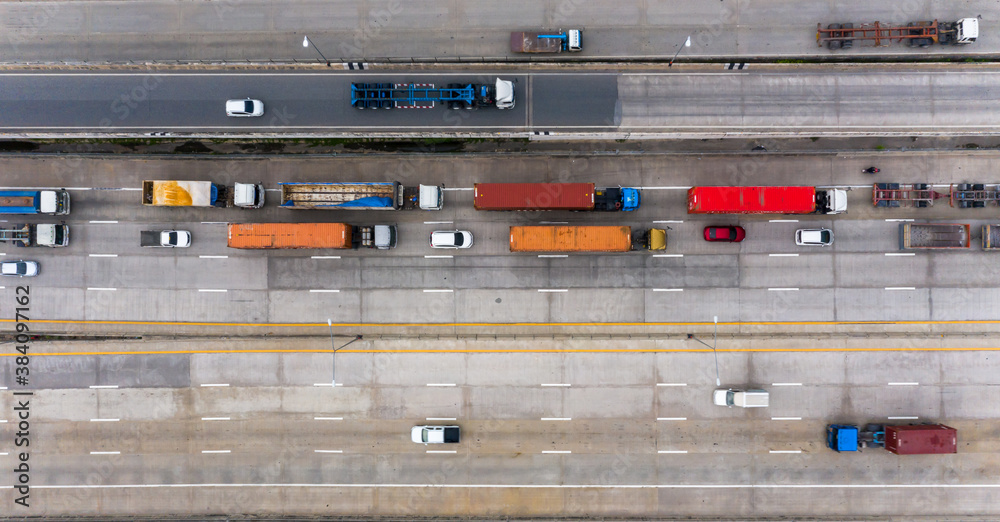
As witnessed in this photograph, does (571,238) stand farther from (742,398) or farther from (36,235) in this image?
(36,235)

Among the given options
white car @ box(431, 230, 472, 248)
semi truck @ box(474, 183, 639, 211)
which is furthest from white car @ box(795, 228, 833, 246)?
white car @ box(431, 230, 472, 248)

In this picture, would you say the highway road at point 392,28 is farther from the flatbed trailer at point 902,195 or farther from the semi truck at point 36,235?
the semi truck at point 36,235

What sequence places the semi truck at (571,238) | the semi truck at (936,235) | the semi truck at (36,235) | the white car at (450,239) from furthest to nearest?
1. the semi truck at (36,235)
2. the white car at (450,239)
3. the semi truck at (936,235)
4. the semi truck at (571,238)

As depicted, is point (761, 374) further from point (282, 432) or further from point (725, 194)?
point (282, 432)

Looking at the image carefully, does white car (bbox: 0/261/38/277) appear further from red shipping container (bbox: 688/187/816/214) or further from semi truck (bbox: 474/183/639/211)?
red shipping container (bbox: 688/187/816/214)

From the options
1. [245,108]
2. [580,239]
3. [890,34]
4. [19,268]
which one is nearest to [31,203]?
[19,268]

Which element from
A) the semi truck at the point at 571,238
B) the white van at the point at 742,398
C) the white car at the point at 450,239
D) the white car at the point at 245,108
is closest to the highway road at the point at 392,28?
the white car at the point at 245,108
